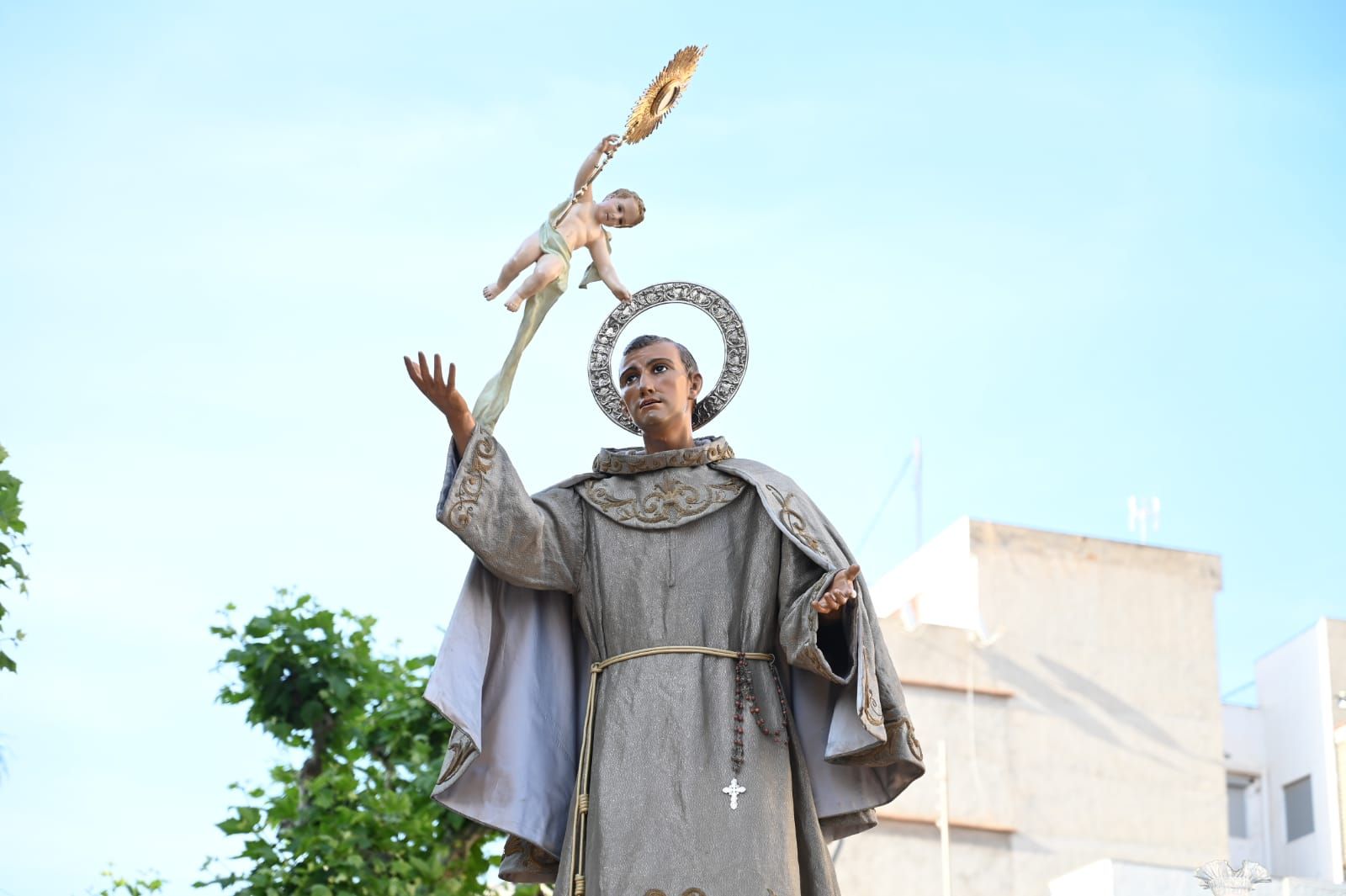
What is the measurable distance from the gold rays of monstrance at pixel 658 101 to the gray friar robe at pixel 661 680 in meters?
1.16

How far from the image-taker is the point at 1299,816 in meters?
33.7

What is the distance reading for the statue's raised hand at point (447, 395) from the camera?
25.1 feet

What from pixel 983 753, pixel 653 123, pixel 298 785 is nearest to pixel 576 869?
pixel 653 123

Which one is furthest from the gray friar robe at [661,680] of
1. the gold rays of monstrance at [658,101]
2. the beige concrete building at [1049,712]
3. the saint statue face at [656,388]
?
the beige concrete building at [1049,712]

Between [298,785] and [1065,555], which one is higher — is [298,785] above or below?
below

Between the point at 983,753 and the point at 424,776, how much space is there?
46.8 feet

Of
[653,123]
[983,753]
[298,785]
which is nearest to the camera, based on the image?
[653,123]

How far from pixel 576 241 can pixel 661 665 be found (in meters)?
1.72

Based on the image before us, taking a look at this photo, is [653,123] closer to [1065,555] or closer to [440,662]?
[440,662]

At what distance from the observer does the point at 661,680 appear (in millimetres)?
7867

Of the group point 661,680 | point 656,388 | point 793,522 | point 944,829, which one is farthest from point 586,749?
point 944,829

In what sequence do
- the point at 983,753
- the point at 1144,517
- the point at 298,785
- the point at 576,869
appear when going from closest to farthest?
the point at 576,869
the point at 298,785
the point at 983,753
the point at 1144,517

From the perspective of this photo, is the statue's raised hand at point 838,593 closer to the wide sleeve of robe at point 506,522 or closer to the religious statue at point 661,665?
the religious statue at point 661,665

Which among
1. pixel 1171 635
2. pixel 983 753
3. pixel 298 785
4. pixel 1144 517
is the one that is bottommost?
pixel 298 785
